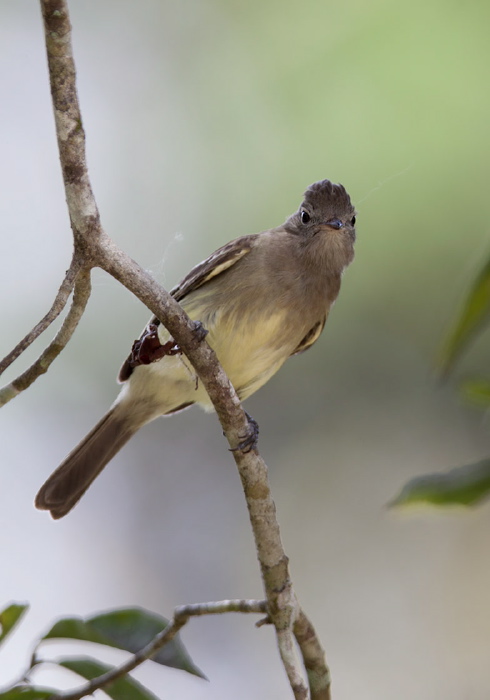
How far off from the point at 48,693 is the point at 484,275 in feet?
4.89

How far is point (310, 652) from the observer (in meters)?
2.72

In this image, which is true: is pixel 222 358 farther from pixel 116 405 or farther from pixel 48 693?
pixel 48 693

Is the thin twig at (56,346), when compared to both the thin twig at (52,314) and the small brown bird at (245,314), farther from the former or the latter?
the small brown bird at (245,314)

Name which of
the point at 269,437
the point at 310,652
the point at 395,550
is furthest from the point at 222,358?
the point at 395,550

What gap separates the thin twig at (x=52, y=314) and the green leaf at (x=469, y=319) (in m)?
1.02

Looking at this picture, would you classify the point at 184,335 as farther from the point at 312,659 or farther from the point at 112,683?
the point at 312,659

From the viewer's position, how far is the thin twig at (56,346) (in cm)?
217

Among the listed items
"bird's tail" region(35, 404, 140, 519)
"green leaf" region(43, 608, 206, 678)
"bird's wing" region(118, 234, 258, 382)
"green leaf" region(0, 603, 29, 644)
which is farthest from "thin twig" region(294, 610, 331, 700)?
"bird's tail" region(35, 404, 140, 519)

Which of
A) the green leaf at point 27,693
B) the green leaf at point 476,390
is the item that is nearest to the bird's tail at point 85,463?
the green leaf at point 27,693

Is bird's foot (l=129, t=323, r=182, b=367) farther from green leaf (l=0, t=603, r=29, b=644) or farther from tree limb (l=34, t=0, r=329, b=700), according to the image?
green leaf (l=0, t=603, r=29, b=644)

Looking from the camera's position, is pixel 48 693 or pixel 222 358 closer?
pixel 48 693

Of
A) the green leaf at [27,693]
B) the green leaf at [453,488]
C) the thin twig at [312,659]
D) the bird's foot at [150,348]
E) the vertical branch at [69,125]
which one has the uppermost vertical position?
the vertical branch at [69,125]

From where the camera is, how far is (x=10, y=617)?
225 centimetres

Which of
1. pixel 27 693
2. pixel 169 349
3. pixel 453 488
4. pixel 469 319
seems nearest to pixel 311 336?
pixel 169 349
